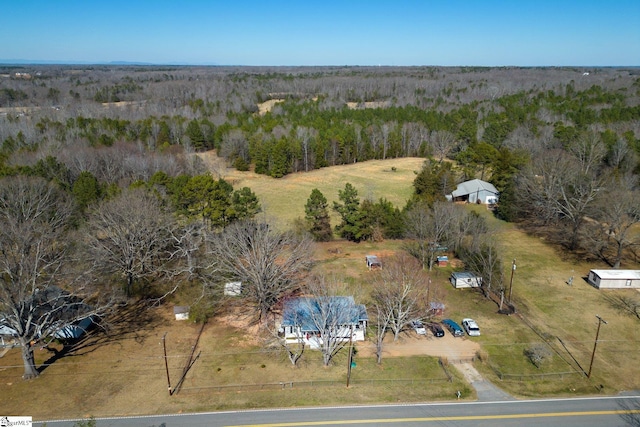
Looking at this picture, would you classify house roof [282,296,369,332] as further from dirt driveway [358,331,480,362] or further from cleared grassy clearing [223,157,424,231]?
cleared grassy clearing [223,157,424,231]

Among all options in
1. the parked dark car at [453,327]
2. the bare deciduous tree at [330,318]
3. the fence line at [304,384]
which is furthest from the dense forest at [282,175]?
the fence line at [304,384]

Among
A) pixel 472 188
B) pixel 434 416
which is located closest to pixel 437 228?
pixel 434 416

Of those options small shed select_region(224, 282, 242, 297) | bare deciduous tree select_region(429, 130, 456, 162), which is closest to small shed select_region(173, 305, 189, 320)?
small shed select_region(224, 282, 242, 297)

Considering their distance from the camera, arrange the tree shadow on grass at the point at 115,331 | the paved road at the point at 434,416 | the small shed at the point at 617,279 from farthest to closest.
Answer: the small shed at the point at 617,279, the tree shadow on grass at the point at 115,331, the paved road at the point at 434,416

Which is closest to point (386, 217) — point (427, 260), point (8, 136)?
point (427, 260)

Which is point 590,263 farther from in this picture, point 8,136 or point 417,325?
point 8,136

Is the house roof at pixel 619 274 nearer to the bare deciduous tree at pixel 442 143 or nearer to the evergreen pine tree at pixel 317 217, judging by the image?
the evergreen pine tree at pixel 317 217
